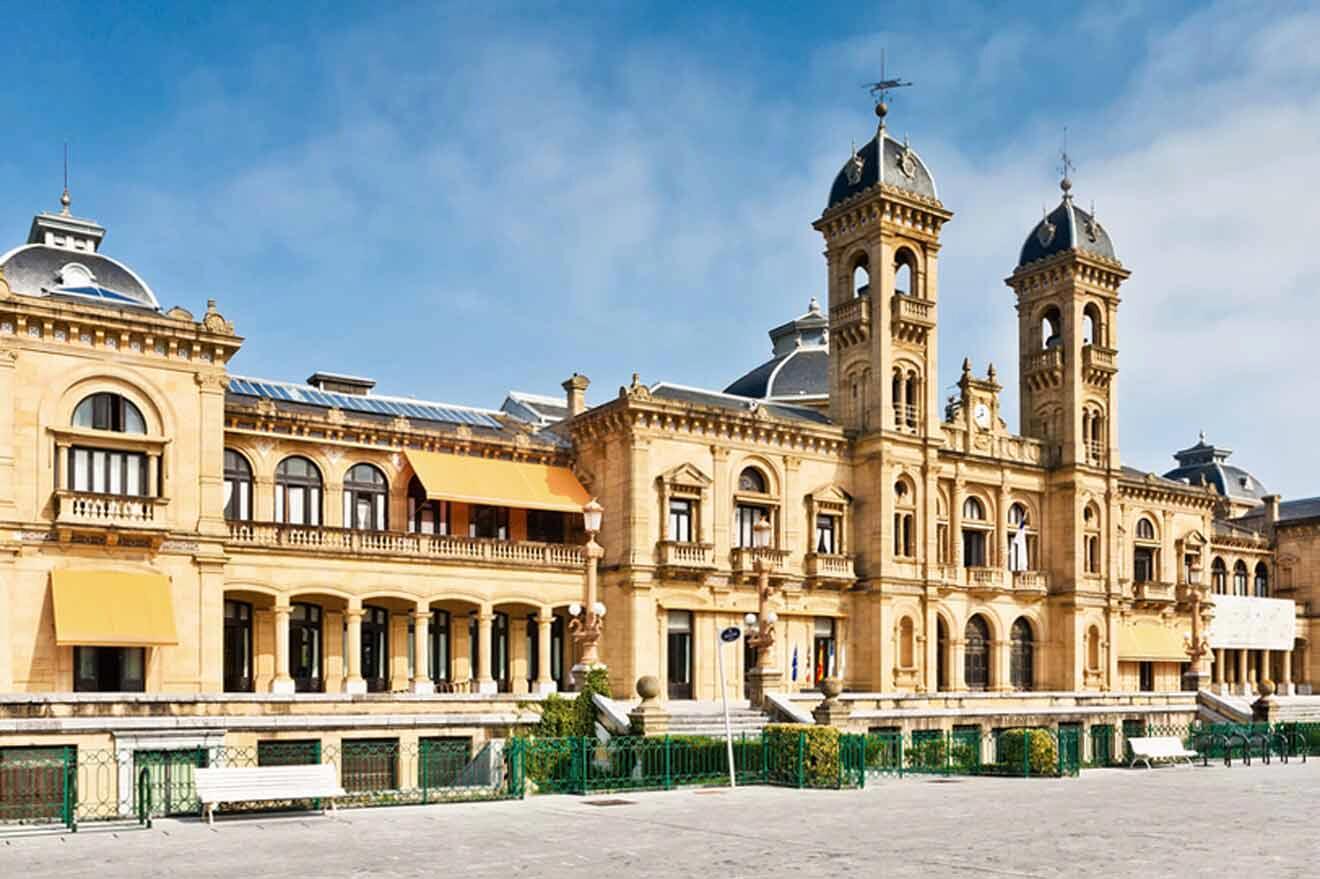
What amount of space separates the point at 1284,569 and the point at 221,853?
66.5 metres

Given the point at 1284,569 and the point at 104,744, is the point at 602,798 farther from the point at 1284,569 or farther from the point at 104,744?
the point at 1284,569

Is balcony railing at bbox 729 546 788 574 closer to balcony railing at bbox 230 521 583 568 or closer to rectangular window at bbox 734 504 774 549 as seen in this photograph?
rectangular window at bbox 734 504 774 549

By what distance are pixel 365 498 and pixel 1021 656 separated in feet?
93.5

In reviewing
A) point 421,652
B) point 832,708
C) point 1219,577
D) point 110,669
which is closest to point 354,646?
point 421,652

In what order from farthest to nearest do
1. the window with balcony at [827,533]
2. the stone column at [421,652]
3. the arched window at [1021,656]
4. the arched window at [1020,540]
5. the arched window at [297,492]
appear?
the arched window at [1020,540] < the arched window at [1021,656] < the window with balcony at [827,533] < the arched window at [297,492] < the stone column at [421,652]

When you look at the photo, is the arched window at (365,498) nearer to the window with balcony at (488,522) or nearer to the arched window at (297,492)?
the arched window at (297,492)

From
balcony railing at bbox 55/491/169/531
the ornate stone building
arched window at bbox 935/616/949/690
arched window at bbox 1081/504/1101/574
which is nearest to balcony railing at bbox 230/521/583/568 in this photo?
the ornate stone building

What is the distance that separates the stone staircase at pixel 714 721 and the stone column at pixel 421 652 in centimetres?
772

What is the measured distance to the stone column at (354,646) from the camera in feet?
136

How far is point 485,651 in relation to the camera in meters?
43.3

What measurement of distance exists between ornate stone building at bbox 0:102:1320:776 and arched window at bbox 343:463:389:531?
91mm

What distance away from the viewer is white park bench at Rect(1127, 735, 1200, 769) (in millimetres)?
37406

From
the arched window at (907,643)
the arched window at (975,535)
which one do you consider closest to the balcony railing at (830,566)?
the arched window at (907,643)

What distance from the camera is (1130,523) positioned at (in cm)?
6178
